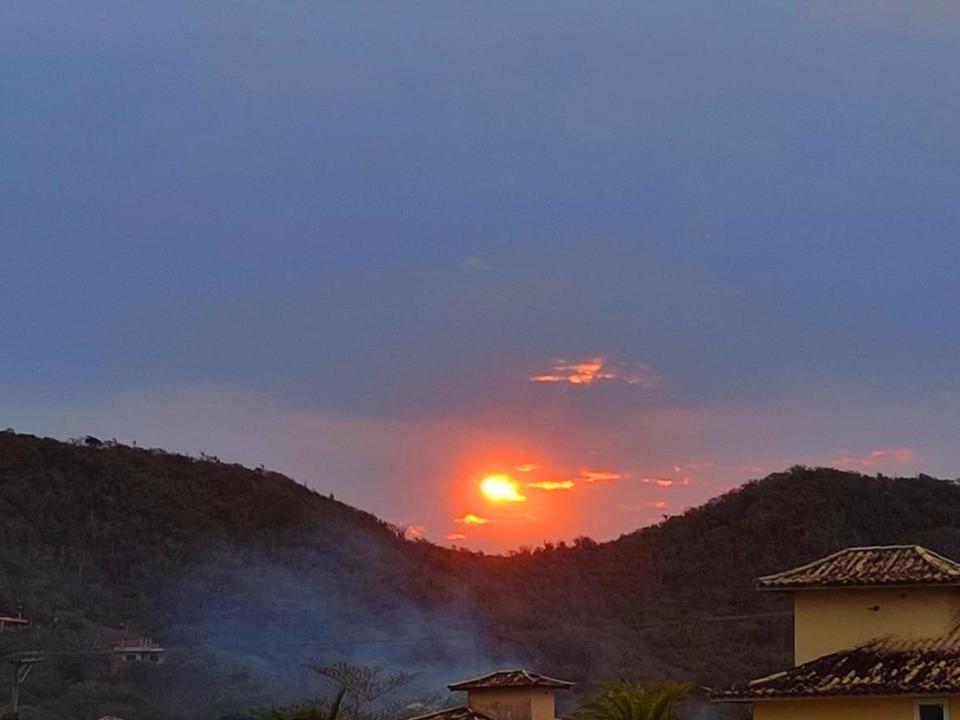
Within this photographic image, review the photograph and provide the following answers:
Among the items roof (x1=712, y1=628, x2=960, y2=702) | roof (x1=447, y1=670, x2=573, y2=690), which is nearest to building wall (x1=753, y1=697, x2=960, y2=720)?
roof (x1=712, y1=628, x2=960, y2=702)

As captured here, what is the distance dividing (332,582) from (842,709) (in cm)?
6044

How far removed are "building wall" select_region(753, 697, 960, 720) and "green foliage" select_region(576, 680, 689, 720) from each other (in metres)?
1.75

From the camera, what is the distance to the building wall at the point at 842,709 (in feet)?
100

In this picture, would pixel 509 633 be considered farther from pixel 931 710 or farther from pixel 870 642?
pixel 931 710

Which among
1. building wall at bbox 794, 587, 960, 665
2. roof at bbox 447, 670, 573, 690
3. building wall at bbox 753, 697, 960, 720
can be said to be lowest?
building wall at bbox 753, 697, 960, 720

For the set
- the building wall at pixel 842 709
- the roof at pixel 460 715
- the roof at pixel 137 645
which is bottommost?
the roof at pixel 460 715

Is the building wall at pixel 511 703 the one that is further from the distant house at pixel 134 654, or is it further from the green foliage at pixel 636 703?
the distant house at pixel 134 654

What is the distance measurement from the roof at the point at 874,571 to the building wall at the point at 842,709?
8.63ft

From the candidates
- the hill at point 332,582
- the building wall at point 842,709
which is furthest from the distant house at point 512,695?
the hill at point 332,582

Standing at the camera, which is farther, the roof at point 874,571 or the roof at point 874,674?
the roof at point 874,571

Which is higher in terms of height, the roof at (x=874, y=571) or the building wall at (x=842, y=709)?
the roof at (x=874, y=571)

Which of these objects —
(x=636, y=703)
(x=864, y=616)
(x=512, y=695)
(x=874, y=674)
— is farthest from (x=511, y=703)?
(x=874, y=674)

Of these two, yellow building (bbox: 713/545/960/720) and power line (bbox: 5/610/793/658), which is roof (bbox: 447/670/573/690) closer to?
yellow building (bbox: 713/545/960/720)

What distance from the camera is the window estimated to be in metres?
30.3
